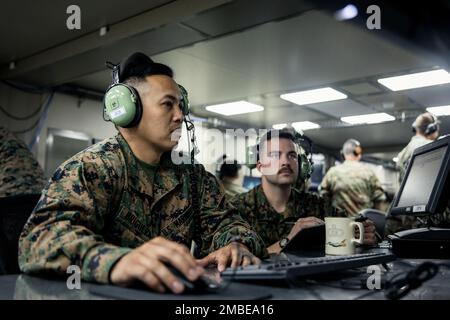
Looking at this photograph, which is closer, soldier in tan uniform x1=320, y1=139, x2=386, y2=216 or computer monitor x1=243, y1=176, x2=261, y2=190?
soldier in tan uniform x1=320, y1=139, x2=386, y2=216

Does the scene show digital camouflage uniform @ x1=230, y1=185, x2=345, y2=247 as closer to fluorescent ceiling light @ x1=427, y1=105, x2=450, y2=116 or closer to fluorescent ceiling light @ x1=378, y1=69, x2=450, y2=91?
fluorescent ceiling light @ x1=378, y1=69, x2=450, y2=91

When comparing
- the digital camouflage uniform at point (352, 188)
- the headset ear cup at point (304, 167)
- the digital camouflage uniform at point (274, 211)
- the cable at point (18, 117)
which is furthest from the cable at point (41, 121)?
the headset ear cup at point (304, 167)

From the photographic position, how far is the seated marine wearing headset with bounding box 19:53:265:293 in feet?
2.39

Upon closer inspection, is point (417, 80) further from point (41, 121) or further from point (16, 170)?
point (41, 121)

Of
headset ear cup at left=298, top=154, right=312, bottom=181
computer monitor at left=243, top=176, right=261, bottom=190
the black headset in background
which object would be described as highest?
the black headset in background

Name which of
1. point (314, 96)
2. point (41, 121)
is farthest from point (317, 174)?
point (41, 121)

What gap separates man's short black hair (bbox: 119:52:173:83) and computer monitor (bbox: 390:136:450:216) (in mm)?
951

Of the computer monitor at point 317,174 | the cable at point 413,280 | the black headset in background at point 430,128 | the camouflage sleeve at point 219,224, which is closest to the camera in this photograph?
the cable at point 413,280

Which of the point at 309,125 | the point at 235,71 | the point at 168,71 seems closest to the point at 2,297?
the point at 168,71

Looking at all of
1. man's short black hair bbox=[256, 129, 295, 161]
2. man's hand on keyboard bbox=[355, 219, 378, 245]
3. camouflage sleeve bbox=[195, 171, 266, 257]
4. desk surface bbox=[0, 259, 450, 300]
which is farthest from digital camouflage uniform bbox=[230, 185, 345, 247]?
desk surface bbox=[0, 259, 450, 300]

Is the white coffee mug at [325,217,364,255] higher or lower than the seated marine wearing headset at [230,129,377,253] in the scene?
lower

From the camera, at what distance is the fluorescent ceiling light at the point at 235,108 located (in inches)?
223

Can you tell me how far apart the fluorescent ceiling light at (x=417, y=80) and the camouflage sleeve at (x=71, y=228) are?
3916 mm

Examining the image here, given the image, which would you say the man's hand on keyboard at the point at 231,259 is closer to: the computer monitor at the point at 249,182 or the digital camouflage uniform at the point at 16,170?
the digital camouflage uniform at the point at 16,170
